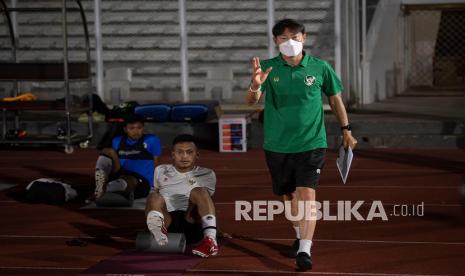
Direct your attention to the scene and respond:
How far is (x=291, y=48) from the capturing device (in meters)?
6.56

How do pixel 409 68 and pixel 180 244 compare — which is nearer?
pixel 180 244

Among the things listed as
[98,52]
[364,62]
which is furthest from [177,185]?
[364,62]

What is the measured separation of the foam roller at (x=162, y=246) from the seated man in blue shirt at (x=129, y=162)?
2077 millimetres

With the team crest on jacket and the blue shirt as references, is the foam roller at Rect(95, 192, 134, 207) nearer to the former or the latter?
the blue shirt

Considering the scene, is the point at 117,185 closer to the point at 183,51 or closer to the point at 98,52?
the point at 183,51

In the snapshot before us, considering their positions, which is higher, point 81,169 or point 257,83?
point 257,83

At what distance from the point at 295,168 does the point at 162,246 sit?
1.21 meters

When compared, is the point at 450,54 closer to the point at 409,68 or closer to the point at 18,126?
the point at 409,68

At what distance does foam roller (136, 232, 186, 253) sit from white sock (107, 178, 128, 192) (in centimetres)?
205

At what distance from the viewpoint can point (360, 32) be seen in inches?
726

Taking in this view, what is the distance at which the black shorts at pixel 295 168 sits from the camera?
22.1ft

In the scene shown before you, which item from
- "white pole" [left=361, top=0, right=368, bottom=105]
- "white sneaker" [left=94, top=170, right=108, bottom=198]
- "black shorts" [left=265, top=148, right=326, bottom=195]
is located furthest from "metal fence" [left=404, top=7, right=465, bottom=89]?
"black shorts" [left=265, top=148, right=326, bottom=195]

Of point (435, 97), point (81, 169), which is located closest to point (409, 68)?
point (435, 97)

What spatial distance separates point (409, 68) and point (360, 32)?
231 inches
